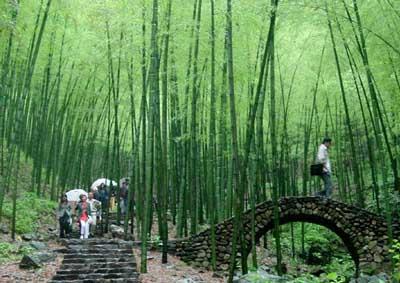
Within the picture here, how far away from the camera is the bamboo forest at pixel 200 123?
687cm

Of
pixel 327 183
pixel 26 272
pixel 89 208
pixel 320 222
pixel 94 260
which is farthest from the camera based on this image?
pixel 89 208

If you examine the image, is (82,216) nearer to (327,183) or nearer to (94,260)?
(94,260)

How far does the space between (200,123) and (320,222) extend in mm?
3209

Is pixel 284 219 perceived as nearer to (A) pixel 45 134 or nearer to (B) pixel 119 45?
(B) pixel 119 45

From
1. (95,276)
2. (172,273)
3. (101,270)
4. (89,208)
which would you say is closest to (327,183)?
(172,273)

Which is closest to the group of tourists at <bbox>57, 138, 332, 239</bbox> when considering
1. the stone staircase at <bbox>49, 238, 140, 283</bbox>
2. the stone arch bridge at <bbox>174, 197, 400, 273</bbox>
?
the stone arch bridge at <bbox>174, 197, 400, 273</bbox>

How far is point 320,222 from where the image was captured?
9141mm

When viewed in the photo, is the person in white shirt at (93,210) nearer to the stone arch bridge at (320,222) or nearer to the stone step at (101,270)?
the stone arch bridge at (320,222)

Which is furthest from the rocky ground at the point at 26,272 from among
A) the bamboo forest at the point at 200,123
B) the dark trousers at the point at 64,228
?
the dark trousers at the point at 64,228

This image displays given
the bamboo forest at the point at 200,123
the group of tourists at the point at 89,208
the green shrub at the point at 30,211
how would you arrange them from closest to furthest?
the bamboo forest at the point at 200,123
the group of tourists at the point at 89,208
the green shrub at the point at 30,211

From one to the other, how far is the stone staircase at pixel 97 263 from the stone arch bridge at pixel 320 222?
48.9 inches

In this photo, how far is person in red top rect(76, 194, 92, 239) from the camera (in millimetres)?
9156

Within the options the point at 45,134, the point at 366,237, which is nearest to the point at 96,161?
the point at 45,134

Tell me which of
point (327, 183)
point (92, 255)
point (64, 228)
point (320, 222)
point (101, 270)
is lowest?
point (101, 270)
